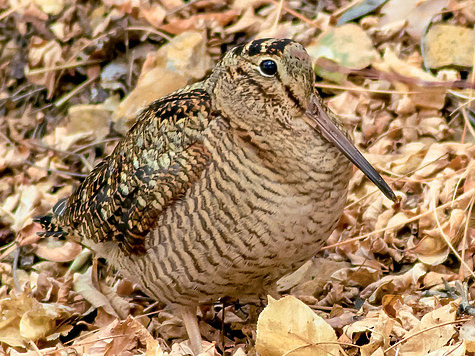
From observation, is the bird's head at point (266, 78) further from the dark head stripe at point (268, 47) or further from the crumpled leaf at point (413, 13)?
the crumpled leaf at point (413, 13)

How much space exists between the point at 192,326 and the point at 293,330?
90 centimetres

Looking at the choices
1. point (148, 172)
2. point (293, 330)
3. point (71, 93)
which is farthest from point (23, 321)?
point (71, 93)

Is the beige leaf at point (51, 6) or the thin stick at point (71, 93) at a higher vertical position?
the beige leaf at point (51, 6)

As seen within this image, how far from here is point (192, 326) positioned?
3619mm

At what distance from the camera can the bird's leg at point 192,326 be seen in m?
3.60

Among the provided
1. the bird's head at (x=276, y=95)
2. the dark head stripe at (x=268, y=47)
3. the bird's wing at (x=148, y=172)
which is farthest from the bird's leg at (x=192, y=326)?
the dark head stripe at (x=268, y=47)

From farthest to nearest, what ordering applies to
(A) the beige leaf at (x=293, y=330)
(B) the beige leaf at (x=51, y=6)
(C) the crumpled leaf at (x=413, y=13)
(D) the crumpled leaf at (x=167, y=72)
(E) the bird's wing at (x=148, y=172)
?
1. (B) the beige leaf at (x=51, y=6)
2. (D) the crumpled leaf at (x=167, y=72)
3. (C) the crumpled leaf at (x=413, y=13)
4. (E) the bird's wing at (x=148, y=172)
5. (A) the beige leaf at (x=293, y=330)

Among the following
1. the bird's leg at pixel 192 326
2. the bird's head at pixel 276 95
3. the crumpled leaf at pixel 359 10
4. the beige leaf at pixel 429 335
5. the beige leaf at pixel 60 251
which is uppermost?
the bird's head at pixel 276 95

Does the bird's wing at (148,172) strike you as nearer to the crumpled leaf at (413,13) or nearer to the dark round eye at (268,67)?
the dark round eye at (268,67)

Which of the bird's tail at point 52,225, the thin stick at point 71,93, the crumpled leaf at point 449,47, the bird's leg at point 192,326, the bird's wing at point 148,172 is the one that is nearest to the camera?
the bird's wing at point 148,172

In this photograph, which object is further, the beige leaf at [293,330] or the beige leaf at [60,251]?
the beige leaf at [60,251]

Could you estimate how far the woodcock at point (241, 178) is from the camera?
3141 mm

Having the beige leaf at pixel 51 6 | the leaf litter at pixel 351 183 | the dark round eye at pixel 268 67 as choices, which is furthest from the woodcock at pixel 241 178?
the beige leaf at pixel 51 6

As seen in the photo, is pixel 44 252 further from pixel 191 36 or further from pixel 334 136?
pixel 334 136
